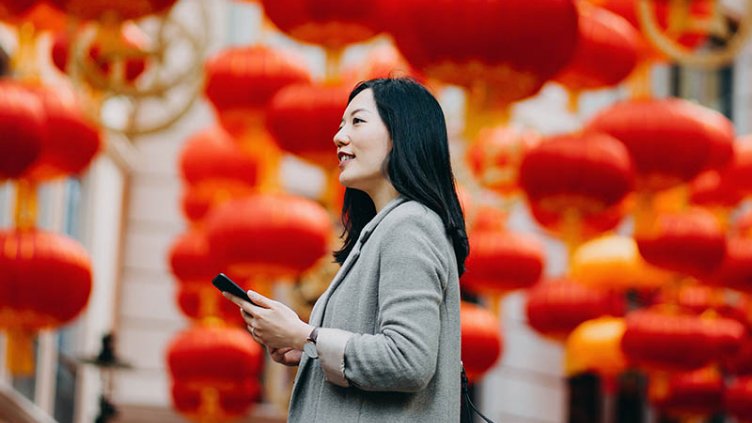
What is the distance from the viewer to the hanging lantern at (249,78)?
7.71 m

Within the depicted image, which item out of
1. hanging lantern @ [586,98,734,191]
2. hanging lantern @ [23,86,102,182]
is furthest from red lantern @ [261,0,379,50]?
hanging lantern @ [586,98,734,191]

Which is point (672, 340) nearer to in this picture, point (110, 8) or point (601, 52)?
point (601, 52)

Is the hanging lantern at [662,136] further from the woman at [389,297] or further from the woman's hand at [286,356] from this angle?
the woman's hand at [286,356]

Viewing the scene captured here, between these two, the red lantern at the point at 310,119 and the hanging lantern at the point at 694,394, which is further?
the hanging lantern at the point at 694,394

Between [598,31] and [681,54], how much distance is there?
819mm

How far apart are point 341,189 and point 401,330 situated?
574 cm

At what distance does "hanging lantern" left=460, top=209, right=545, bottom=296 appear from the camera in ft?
29.6

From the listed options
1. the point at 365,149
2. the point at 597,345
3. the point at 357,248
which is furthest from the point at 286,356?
the point at 597,345

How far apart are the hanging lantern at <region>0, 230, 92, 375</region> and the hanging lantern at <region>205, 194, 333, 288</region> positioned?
69 cm

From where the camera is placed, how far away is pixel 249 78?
303 inches

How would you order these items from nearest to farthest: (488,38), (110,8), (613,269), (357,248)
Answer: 1. (357,248)
2. (488,38)
3. (110,8)
4. (613,269)

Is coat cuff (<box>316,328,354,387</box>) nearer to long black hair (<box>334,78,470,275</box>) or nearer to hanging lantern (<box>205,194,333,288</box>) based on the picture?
long black hair (<box>334,78,470,275</box>)

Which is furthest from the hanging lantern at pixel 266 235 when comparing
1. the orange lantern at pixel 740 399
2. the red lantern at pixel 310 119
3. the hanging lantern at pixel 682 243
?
the orange lantern at pixel 740 399

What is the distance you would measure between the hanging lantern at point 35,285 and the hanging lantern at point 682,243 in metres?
2.98
